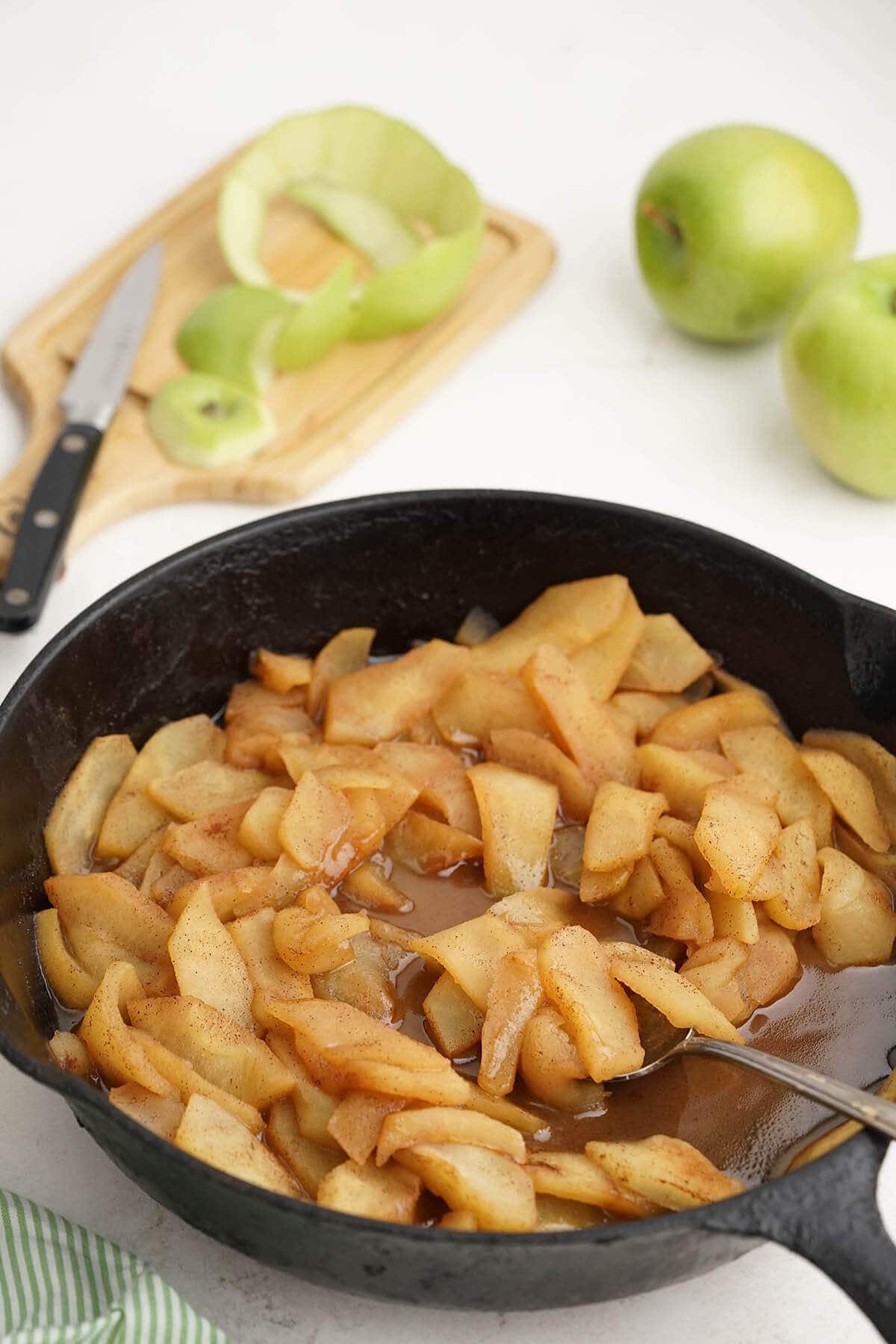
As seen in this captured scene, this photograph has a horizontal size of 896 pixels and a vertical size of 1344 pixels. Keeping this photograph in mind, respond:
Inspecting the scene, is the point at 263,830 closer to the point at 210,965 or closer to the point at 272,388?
the point at 210,965

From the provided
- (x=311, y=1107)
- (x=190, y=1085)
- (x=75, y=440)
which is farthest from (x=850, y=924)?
(x=75, y=440)

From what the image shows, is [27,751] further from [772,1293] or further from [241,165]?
[241,165]

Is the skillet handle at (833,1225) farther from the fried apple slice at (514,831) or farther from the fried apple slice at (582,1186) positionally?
the fried apple slice at (514,831)

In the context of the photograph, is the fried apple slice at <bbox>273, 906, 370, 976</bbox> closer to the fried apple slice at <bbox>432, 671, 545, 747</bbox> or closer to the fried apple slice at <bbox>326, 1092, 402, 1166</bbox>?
the fried apple slice at <bbox>326, 1092, 402, 1166</bbox>

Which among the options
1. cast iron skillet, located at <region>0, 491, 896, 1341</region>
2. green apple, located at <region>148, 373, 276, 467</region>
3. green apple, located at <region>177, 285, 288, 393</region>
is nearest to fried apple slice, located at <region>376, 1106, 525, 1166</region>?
cast iron skillet, located at <region>0, 491, 896, 1341</region>

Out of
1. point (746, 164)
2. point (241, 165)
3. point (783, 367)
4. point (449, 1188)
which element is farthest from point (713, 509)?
point (449, 1188)

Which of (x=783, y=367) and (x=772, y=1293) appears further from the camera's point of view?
(x=783, y=367)

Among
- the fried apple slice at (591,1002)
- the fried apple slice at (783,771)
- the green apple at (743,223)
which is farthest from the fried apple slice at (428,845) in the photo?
the green apple at (743,223)
